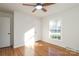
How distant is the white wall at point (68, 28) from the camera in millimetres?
2912

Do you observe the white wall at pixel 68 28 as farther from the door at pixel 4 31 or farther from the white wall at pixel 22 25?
the door at pixel 4 31

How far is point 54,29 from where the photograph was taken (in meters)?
3.00

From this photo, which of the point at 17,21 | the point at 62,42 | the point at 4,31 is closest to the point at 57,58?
the point at 62,42

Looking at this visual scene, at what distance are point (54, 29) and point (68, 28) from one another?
20.2 inches

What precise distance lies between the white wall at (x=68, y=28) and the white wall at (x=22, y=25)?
0.31 meters

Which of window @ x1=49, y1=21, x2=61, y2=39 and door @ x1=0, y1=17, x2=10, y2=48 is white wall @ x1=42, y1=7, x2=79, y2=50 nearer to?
window @ x1=49, y1=21, x2=61, y2=39

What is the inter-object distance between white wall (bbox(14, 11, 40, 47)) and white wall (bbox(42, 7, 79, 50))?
0.31m

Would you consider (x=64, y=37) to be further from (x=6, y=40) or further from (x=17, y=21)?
(x=6, y=40)

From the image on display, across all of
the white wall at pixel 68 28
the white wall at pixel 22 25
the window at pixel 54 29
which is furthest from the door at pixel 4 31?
the window at pixel 54 29

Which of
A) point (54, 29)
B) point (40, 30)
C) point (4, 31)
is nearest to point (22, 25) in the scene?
point (40, 30)

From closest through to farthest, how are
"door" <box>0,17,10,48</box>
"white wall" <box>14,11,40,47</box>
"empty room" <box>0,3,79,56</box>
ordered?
"empty room" <box>0,3,79,56</box> → "white wall" <box>14,11,40,47</box> → "door" <box>0,17,10,48</box>

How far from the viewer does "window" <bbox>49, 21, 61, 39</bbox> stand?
301 cm

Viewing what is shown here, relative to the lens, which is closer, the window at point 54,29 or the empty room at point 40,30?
the empty room at point 40,30

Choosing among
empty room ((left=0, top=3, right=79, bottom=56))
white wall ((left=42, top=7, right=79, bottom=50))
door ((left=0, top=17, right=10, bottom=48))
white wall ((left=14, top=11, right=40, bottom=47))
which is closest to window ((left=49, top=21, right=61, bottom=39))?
empty room ((left=0, top=3, right=79, bottom=56))
